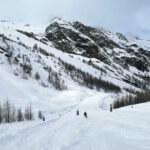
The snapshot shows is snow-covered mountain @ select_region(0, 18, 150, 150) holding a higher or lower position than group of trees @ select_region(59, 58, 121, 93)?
lower

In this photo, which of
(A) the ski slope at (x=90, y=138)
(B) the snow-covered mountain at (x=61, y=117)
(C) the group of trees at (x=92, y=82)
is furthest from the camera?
(C) the group of trees at (x=92, y=82)

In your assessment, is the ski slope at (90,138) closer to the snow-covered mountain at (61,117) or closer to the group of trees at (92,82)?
the snow-covered mountain at (61,117)

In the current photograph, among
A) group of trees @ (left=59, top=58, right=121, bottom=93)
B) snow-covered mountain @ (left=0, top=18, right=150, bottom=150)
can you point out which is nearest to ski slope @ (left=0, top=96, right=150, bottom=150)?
snow-covered mountain @ (left=0, top=18, right=150, bottom=150)

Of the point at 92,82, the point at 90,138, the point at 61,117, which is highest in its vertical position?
the point at 92,82

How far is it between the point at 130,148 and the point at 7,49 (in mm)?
138533

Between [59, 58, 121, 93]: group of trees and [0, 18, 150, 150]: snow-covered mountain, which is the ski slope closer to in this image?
[0, 18, 150, 150]: snow-covered mountain

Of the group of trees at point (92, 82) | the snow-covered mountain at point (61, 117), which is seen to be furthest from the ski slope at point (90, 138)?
the group of trees at point (92, 82)

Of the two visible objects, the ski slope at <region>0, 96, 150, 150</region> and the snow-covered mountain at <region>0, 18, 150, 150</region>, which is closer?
the ski slope at <region>0, 96, 150, 150</region>

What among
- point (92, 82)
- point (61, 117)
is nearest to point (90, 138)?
point (61, 117)

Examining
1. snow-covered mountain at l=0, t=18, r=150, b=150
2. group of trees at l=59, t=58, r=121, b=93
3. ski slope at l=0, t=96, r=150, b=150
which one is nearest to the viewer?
ski slope at l=0, t=96, r=150, b=150

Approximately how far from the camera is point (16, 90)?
94.9 m

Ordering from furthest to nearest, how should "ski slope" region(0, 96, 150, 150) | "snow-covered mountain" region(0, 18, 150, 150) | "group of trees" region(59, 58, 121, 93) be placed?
"group of trees" region(59, 58, 121, 93) < "snow-covered mountain" region(0, 18, 150, 150) < "ski slope" region(0, 96, 150, 150)

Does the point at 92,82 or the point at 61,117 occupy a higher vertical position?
the point at 92,82

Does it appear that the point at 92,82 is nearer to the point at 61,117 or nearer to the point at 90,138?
the point at 61,117
